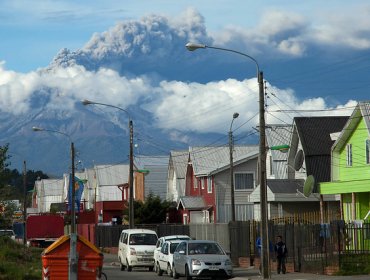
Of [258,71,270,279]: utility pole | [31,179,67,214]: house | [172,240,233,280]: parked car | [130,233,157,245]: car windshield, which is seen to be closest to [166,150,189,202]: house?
[130,233,157,245]: car windshield

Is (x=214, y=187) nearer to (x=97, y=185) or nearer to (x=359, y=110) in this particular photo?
(x=359, y=110)

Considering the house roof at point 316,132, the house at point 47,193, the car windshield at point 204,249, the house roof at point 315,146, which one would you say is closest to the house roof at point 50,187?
the house at point 47,193

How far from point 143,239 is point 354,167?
11.7 metres

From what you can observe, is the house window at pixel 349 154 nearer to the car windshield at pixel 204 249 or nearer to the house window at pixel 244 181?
the car windshield at pixel 204 249

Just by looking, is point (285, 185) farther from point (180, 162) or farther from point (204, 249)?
point (180, 162)

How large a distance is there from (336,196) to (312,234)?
17.3 meters

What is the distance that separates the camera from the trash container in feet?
81.1

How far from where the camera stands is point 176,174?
278 feet

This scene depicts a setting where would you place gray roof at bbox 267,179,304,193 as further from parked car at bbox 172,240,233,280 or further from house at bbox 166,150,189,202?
house at bbox 166,150,189,202

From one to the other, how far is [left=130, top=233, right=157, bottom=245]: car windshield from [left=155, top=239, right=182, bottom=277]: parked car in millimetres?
4130

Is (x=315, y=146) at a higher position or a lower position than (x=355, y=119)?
lower

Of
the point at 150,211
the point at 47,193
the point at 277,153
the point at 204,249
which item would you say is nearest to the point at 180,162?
the point at 150,211

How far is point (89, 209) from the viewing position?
360 feet

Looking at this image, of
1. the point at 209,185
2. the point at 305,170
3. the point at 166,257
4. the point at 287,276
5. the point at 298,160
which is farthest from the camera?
the point at 209,185
